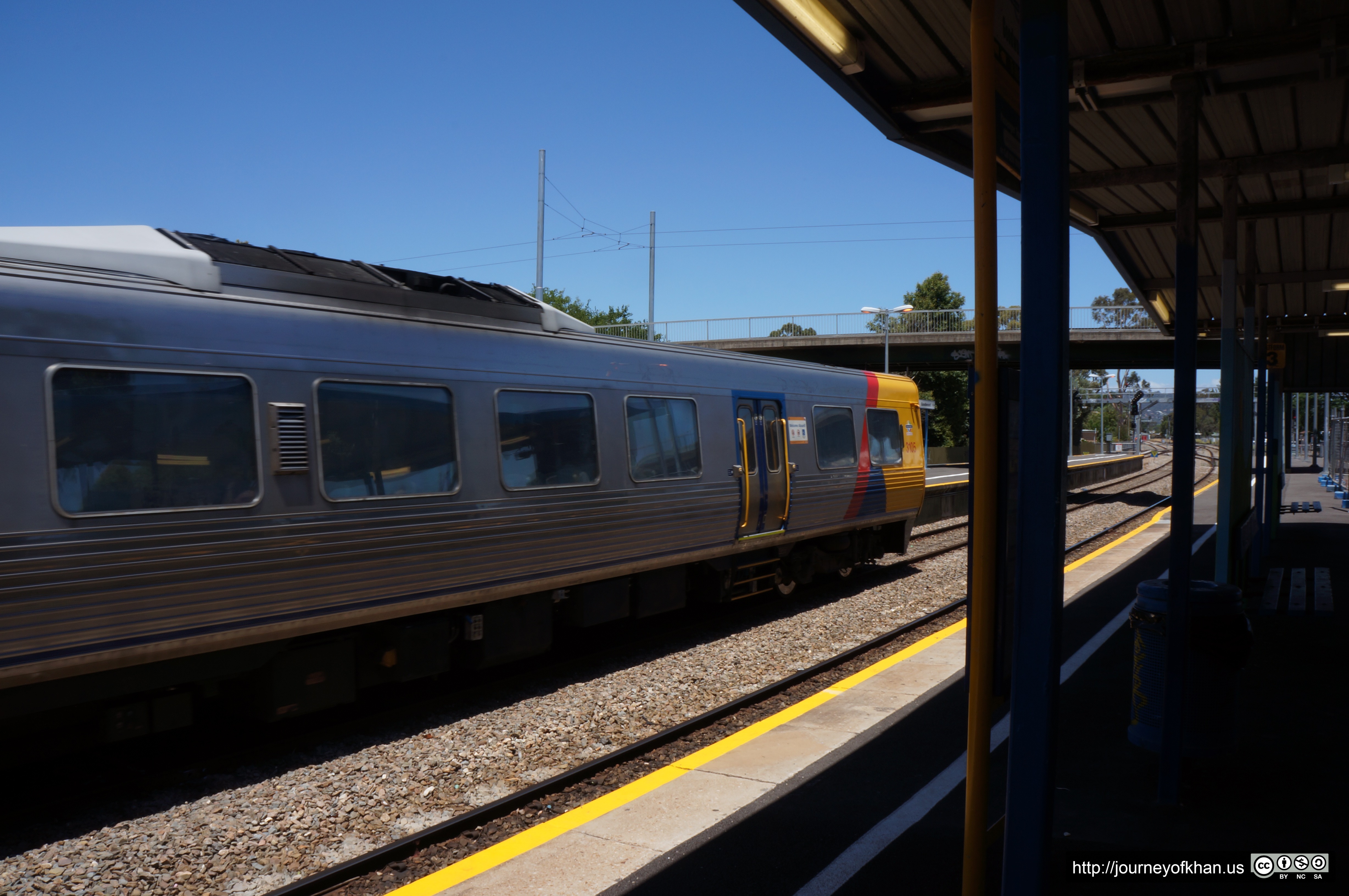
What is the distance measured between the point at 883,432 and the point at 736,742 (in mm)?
7738

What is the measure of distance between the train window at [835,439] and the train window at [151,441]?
23.7 ft

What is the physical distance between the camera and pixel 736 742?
242 inches

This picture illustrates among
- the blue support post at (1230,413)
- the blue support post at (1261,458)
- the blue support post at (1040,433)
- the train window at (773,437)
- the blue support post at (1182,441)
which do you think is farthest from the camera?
the blue support post at (1261,458)

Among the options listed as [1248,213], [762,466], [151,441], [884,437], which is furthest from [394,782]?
[1248,213]

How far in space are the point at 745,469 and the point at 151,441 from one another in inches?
242

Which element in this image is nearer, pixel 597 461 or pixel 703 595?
pixel 597 461

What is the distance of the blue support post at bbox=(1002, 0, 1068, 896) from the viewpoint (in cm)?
296

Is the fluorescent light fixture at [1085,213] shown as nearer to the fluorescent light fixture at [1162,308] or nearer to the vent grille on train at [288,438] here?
the fluorescent light fixture at [1162,308]

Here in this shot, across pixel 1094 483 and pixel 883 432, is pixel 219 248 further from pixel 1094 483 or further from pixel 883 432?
pixel 1094 483

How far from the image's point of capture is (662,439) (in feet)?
29.5

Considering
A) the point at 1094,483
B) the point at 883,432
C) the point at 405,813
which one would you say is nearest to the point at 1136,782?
the point at 405,813

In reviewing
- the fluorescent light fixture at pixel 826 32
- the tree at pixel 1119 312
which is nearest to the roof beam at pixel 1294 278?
the fluorescent light fixture at pixel 826 32

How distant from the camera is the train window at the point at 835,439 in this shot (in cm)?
1145

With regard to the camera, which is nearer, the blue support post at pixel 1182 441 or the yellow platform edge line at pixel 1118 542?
the blue support post at pixel 1182 441
